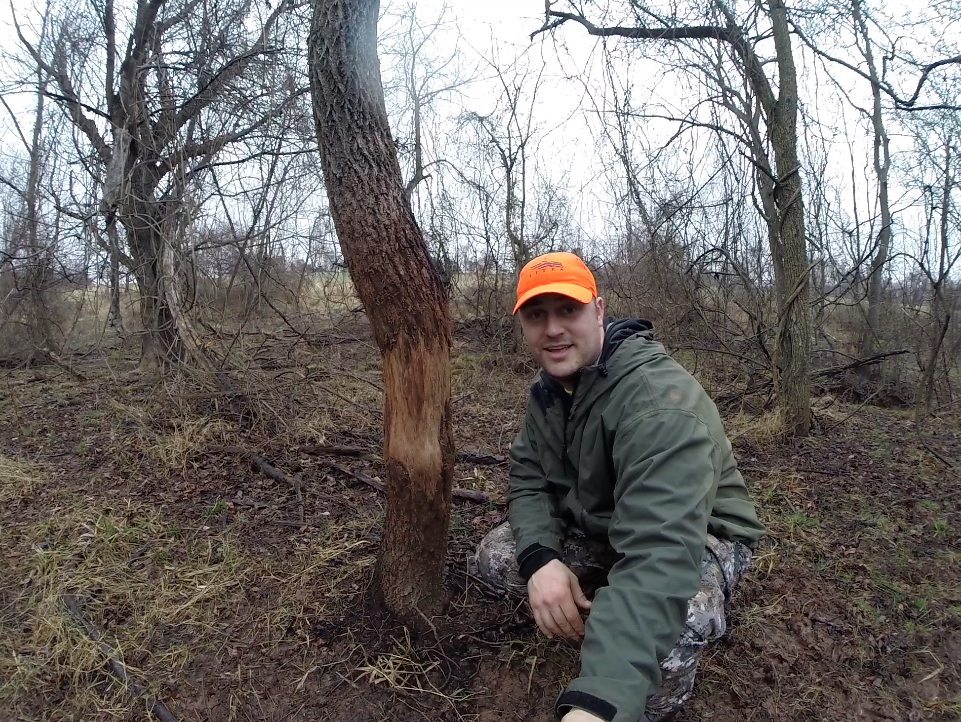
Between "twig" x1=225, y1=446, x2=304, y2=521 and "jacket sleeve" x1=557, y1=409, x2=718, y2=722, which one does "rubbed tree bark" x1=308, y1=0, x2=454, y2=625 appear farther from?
"twig" x1=225, y1=446, x2=304, y2=521

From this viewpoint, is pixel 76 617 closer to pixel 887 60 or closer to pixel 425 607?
pixel 425 607

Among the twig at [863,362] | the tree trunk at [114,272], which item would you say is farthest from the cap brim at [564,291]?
the tree trunk at [114,272]

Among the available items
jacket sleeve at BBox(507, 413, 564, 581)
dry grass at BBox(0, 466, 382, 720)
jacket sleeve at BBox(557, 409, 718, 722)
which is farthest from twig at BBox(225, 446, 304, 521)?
jacket sleeve at BBox(557, 409, 718, 722)

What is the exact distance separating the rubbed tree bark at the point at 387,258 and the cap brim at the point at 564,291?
1.62 feet

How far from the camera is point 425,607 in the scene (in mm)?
2508

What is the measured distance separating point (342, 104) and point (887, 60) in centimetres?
555

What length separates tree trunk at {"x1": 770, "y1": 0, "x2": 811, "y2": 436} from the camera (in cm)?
472

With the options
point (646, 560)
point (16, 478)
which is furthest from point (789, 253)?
point (16, 478)

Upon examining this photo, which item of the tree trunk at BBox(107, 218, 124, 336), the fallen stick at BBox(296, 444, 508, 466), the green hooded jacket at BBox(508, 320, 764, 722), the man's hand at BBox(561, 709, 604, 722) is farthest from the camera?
the tree trunk at BBox(107, 218, 124, 336)

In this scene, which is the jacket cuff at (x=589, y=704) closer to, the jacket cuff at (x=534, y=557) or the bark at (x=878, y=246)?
the jacket cuff at (x=534, y=557)

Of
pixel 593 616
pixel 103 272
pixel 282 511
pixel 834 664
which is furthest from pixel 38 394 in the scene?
pixel 834 664

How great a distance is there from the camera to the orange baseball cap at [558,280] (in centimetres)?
195

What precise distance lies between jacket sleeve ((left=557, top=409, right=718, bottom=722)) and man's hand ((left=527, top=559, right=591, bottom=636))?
354 millimetres

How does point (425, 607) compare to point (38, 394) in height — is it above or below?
below
